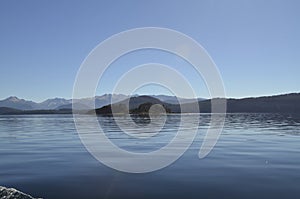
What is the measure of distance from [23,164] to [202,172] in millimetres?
10017

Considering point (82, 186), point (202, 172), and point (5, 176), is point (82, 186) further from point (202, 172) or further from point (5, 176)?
point (202, 172)

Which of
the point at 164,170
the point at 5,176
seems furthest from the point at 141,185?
the point at 5,176

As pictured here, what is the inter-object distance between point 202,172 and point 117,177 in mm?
4223

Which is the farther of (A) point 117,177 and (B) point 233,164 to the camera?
(B) point 233,164

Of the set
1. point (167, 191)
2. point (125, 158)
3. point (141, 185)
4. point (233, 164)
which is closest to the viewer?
point (167, 191)

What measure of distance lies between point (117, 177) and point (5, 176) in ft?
17.0

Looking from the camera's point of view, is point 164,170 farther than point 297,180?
Yes

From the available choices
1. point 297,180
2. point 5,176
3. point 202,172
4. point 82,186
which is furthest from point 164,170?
point 5,176

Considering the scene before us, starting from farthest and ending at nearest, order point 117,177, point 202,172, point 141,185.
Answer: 1. point 202,172
2. point 117,177
3. point 141,185

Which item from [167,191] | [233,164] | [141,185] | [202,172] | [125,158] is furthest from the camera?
[125,158]

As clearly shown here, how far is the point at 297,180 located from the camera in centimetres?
1441

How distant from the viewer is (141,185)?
13539 mm

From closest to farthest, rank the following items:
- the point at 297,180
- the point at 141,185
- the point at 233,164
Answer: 1. the point at 141,185
2. the point at 297,180
3. the point at 233,164

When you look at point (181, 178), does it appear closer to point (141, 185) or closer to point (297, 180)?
point (141, 185)
